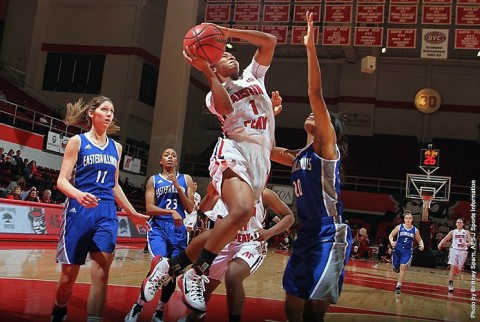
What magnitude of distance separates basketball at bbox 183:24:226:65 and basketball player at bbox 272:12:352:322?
63 cm

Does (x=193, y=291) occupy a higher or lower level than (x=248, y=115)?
lower

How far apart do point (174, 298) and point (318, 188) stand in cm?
306

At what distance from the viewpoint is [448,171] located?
23969mm

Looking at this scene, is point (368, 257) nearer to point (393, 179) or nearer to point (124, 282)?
point (393, 179)

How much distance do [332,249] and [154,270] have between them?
1523mm

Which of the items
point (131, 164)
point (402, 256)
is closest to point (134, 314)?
point (402, 256)

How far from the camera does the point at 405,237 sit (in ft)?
33.7

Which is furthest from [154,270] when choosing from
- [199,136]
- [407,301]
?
[199,136]

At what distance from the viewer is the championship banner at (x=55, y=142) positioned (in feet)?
51.6

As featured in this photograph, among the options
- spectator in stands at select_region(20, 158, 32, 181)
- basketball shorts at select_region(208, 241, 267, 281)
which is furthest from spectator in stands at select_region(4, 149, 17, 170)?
basketball shorts at select_region(208, 241, 267, 281)

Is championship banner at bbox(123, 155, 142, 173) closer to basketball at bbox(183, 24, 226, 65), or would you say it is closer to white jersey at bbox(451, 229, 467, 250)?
white jersey at bbox(451, 229, 467, 250)

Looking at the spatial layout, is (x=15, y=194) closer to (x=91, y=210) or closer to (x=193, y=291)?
(x=91, y=210)

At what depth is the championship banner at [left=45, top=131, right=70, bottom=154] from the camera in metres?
15.7

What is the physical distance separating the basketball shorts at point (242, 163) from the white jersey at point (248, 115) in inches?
2.5
